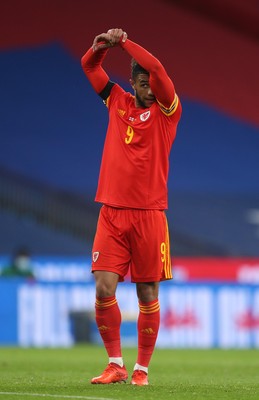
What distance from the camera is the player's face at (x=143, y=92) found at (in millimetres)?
6868

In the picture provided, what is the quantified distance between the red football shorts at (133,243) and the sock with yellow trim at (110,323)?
21cm

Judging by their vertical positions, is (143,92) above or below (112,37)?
below

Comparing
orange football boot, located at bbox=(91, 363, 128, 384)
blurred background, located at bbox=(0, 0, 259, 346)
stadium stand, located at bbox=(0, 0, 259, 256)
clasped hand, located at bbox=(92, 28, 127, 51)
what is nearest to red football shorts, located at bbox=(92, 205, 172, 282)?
orange football boot, located at bbox=(91, 363, 128, 384)

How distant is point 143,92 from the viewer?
6.93 m

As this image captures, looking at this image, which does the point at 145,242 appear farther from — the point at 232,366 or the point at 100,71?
the point at 232,366

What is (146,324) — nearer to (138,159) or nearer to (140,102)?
(138,159)

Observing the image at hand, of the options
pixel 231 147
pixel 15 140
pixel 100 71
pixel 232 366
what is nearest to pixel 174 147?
pixel 231 147

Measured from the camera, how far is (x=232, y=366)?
33.2 ft

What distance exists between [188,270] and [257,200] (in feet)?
14.9

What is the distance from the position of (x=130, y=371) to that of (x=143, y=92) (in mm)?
2776

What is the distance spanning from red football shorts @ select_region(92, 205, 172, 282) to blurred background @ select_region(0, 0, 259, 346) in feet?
44.3

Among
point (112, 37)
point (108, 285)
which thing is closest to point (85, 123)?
point (112, 37)

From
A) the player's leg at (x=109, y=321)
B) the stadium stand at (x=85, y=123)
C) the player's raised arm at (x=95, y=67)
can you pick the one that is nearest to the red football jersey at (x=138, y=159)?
the player's raised arm at (x=95, y=67)

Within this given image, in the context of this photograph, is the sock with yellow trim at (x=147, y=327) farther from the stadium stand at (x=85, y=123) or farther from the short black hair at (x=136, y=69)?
the stadium stand at (x=85, y=123)
